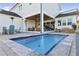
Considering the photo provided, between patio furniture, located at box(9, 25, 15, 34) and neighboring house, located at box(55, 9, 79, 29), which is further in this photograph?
patio furniture, located at box(9, 25, 15, 34)

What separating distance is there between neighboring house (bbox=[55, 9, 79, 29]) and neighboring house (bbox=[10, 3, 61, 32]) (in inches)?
12.5

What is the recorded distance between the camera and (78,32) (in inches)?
306

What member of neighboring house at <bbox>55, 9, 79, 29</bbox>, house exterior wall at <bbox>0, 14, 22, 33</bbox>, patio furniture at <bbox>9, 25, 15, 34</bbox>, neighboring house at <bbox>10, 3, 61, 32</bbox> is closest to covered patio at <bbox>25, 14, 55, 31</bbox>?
neighboring house at <bbox>10, 3, 61, 32</bbox>

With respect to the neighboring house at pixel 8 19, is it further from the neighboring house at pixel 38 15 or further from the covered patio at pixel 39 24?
the covered patio at pixel 39 24

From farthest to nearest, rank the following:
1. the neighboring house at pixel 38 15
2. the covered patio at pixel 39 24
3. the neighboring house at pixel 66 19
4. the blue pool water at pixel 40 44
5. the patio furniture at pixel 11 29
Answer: the neighboring house at pixel 38 15
the covered patio at pixel 39 24
the patio furniture at pixel 11 29
the neighboring house at pixel 66 19
the blue pool water at pixel 40 44

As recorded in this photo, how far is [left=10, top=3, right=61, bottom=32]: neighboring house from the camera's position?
8.43m

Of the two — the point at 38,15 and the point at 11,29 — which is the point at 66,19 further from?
the point at 11,29

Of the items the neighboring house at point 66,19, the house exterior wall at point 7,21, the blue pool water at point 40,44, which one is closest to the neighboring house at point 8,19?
the house exterior wall at point 7,21

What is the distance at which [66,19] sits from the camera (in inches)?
349

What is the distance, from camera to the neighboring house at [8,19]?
8.17m

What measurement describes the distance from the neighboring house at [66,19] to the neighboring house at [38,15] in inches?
12.5

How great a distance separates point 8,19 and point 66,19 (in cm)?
386

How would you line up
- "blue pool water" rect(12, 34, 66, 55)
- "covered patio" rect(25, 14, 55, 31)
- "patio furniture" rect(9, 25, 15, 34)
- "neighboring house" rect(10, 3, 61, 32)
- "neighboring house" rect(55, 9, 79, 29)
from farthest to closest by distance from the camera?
"neighboring house" rect(10, 3, 61, 32), "covered patio" rect(25, 14, 55, 31), "patio furniture" rect(9, 25, 15, 34), "neighboring house" rect(55, 9, 79, 29), "blue pool water" rect(12, 34, 66, 55)

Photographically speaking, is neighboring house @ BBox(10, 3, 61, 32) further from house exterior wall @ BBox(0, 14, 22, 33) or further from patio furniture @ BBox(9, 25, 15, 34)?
patio furniture @ BBox(9, 25, 15, 34)
